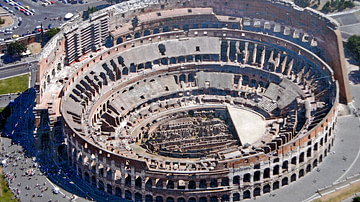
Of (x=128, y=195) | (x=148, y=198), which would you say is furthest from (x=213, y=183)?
(x=128, y=195)

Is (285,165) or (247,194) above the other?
(285,165)

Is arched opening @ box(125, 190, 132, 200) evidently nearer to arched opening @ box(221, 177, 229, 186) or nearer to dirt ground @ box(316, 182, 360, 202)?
arched opening @ box(221, 177, 229, 186)

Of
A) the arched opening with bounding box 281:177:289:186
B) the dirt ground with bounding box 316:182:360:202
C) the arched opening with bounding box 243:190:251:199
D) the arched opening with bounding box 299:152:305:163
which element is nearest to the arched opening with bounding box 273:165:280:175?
the arched opening with bounding box 281:177:289:186

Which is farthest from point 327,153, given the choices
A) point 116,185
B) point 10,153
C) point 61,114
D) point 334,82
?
point 10,153

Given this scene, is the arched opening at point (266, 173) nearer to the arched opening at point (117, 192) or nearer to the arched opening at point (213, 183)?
the arched opening at point (213, 183)

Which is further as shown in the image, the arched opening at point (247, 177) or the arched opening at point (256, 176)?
the arched opening at point (256, 176)

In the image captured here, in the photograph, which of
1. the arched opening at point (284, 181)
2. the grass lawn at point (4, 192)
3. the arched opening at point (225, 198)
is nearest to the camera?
the arched opening at point (225, 198)

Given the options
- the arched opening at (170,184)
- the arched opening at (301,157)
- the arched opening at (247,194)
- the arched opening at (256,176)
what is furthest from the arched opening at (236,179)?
the arched opening at (301,157)

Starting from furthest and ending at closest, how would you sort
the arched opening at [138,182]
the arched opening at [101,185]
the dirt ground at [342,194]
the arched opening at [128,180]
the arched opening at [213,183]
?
the arched opening at [101,185], the dirt ground at [342,194], the arched opening at [128,180], the arched opening at [138,182], the arched opening at [213,183]

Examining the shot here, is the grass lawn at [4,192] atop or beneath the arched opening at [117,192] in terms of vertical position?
atop

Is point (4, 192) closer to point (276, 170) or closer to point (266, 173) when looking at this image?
point (266, 173)

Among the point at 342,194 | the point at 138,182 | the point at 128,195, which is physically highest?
the point at 138,182

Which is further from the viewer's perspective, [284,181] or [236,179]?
[284,181]
